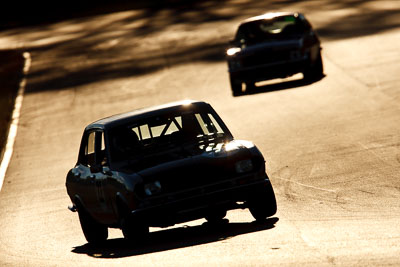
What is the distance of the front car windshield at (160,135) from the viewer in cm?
1117

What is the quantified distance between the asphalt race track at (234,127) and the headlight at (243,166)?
61 centimetres

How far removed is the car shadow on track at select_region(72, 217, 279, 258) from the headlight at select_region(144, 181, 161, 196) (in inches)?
21.2

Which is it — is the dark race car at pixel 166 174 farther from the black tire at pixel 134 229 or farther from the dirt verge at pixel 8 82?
the dirt verge at pixel 8 82

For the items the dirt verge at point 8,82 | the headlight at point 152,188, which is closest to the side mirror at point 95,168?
the headlight at point 152,188

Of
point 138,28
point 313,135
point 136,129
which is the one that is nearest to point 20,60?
point 138,28

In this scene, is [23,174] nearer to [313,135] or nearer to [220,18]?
[313,135]

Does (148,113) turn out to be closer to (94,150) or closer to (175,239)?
(94,150)

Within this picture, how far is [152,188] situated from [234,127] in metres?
11.1

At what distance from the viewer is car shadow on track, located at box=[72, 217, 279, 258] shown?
10484 mm

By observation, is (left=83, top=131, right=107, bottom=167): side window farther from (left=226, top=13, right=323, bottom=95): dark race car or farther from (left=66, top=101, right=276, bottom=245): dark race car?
(left=226, top=13, right=323, bottom=95): dark race car

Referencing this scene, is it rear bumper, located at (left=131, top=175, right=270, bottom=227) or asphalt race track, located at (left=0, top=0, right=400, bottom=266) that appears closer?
asphalt race track, located at (left=0, top=0, right=400, bottom=266)

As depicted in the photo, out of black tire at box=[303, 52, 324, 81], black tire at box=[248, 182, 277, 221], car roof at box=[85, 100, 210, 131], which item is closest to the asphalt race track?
black tire at box=[248, 182, 277, 221]

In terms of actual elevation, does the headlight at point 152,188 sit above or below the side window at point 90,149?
above

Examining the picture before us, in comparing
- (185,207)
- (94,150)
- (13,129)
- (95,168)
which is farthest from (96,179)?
(13,129)
